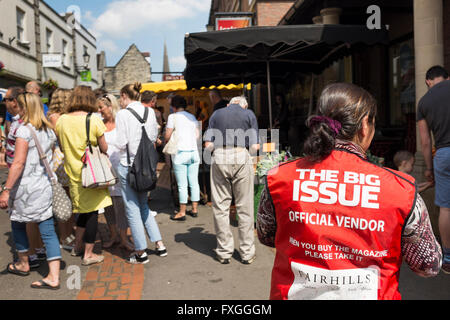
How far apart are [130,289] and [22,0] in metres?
23.4

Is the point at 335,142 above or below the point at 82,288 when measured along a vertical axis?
above

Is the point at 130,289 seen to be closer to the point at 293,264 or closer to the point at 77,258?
the point at 77,258

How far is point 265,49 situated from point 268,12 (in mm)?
9306

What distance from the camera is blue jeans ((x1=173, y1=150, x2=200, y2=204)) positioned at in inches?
254

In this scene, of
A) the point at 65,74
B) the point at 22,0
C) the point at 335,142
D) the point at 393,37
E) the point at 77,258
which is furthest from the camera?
the point at 65,74

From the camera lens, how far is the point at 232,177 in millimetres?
4711

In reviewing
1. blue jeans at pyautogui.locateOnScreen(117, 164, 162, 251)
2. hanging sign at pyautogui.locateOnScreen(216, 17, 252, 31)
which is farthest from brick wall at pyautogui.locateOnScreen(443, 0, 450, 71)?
hanging sign at pyautogui.locateOnScreen(216, 17, 252, 31)

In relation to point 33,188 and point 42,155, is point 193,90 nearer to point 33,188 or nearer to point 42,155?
point 42,155

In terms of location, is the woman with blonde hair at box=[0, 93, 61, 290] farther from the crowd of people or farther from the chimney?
the chimney

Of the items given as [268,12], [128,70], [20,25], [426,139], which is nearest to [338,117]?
[426,139]

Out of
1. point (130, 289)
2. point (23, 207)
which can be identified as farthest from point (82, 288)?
point (23, 207)

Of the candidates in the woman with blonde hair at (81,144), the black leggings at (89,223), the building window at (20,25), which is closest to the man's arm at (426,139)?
the woman with blonde hair at (81,144)

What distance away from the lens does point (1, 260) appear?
16.1 feet

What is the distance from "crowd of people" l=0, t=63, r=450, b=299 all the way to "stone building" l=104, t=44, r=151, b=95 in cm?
4438
